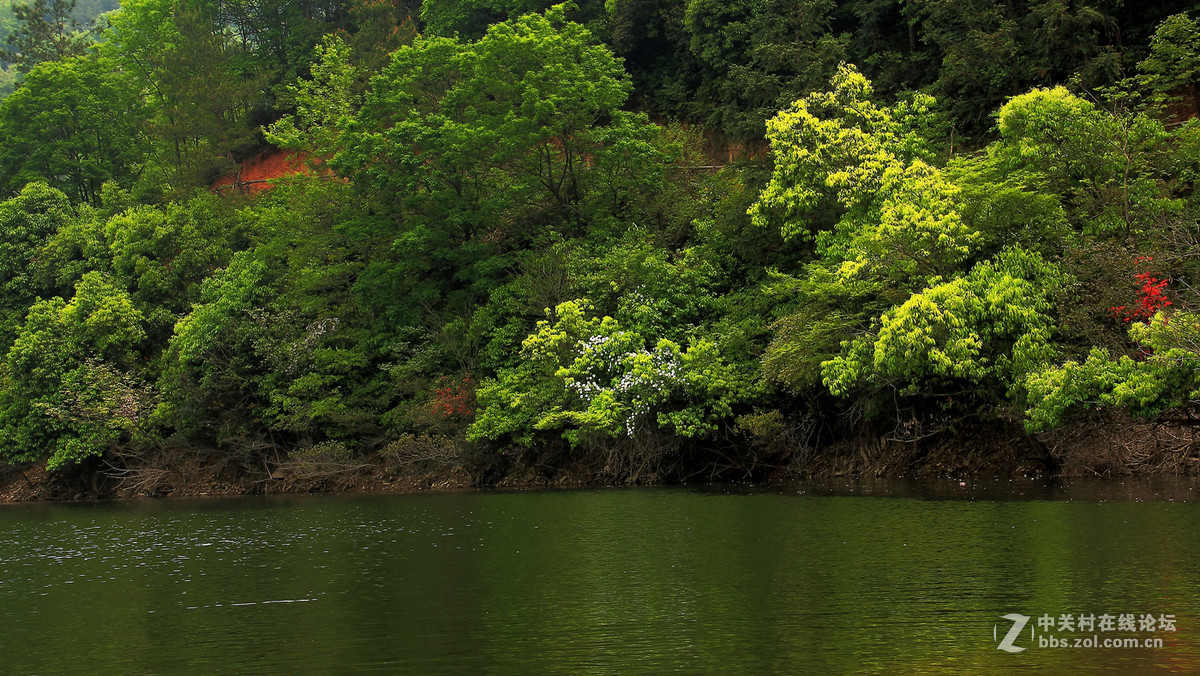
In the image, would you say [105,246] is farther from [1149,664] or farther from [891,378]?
[1149,664]

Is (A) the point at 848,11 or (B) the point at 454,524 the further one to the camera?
(A) the point at 848,11

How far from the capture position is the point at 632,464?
34125mm

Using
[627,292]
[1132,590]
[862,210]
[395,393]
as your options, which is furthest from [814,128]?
[1132,590]

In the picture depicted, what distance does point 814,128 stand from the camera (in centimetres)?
3134

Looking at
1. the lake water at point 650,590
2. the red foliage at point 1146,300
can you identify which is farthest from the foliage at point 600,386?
the red foliage at point 1146,300

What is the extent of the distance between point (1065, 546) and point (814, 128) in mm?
18779

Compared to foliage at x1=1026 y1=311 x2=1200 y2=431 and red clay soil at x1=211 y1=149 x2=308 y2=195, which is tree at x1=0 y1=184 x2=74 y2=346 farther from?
foliage at x1=1026 y1=311 x2=1200 y2=431

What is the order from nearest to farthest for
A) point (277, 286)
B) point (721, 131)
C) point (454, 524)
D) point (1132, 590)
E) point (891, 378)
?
1. point (1132, 590)
2. point (454, 524)
3. point (891, 378)
4. point (277, 286)
5. point (721, 131)

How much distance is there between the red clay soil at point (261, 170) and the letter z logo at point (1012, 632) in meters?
51.8

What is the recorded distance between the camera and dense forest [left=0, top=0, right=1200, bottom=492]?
2591 centimetres

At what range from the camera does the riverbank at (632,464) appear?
25.8 meters

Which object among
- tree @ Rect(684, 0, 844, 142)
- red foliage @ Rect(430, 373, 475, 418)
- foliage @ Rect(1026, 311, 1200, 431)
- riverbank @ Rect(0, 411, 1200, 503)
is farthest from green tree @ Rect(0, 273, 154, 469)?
→ foliage @ Rect(1026, 311, 1200, 431)

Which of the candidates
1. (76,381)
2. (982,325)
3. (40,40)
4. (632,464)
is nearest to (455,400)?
(632,464)

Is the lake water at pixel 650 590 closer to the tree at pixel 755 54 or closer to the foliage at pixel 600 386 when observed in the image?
the foliage at pixel 600 386
